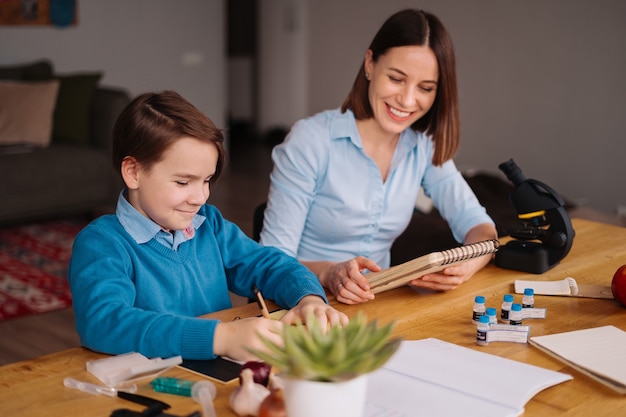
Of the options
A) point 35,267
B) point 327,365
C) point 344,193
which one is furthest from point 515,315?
point 35,267

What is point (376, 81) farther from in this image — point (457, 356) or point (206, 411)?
point (206, 411)

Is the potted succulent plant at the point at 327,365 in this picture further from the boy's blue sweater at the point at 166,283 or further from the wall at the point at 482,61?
the wall at the point at 482,61

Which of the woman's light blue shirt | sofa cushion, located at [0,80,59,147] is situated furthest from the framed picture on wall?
the woman's light blue shirt

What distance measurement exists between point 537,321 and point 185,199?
71 cm

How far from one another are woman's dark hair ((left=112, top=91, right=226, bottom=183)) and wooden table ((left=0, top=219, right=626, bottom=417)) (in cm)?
34

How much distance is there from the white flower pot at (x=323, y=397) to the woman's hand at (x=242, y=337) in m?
0.33

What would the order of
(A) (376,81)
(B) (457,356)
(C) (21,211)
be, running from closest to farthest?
(B) (457,356), (A) (376,81), (C) (21,211)

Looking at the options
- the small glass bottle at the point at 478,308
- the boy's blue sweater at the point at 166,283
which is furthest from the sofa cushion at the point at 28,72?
the small glass bottle at the point at 478,308

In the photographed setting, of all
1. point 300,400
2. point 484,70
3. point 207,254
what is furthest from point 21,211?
point 300,400

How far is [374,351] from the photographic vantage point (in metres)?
0.98

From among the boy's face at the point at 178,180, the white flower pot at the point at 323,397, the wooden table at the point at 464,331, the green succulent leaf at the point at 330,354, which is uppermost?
the boy's face at the point at 178,180

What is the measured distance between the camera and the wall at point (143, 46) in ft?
20.1

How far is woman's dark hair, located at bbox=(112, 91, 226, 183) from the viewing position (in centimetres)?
156

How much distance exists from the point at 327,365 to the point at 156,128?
745mm
